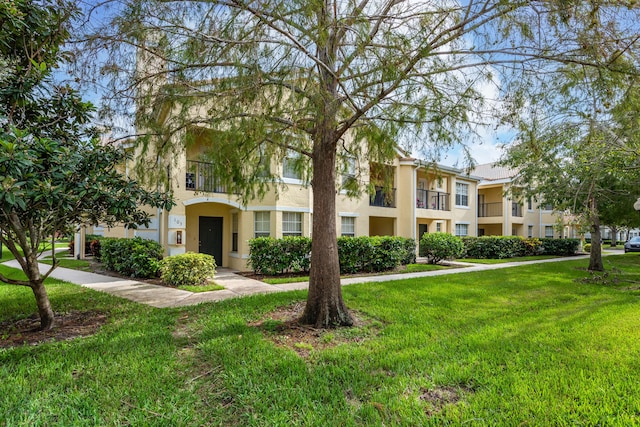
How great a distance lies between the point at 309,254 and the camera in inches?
490

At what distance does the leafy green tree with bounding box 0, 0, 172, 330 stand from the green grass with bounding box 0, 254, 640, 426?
1892mm

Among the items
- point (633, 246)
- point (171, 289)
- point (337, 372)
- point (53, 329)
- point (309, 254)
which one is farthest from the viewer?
point (633, 246)

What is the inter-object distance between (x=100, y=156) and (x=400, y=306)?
20.4ft

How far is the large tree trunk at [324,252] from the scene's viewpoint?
599 cm

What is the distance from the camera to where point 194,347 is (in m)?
4.86

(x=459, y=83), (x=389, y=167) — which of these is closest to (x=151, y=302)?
(x=389, y=167)

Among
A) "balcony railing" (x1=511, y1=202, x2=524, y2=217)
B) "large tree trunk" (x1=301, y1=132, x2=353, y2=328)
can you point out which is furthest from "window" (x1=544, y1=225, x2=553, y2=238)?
"large tree trunk" (x1=301, y1=132, x2=353, y2=328)

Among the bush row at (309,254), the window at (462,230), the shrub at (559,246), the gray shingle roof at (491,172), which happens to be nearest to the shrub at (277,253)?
the bush row at (309,254)

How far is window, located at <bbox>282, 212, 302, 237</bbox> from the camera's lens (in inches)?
548

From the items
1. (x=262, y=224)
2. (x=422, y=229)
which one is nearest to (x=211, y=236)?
(x=262, y=224)

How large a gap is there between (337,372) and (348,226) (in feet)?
41.3

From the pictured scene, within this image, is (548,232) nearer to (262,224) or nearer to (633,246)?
(633,246)

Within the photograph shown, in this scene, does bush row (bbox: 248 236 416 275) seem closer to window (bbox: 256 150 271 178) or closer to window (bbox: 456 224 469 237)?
window (bbox: 256 150 271 178)

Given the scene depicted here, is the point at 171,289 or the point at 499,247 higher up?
the point at 499,247
